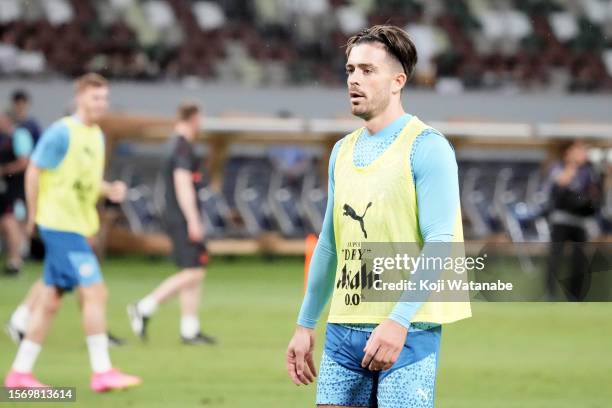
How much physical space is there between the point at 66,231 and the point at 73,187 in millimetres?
337

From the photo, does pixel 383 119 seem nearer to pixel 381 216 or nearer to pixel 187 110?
pixel 381 216

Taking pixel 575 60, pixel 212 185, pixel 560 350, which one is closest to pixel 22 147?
pixel 212 185

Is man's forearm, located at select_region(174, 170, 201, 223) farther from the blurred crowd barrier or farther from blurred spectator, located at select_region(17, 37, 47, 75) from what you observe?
blurred spectator, located at select_region(17, 37, 47, 75)

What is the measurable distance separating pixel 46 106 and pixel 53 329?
1449 centimetres

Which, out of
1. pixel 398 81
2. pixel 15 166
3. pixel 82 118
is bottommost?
pixel 398 81

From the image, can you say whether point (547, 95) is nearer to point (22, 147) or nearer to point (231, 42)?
point (231, 42)

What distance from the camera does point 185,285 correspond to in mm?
12648

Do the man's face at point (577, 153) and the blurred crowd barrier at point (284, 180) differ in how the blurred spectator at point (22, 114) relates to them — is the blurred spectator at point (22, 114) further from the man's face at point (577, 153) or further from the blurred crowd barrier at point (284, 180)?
the man's face at point (577, 153)

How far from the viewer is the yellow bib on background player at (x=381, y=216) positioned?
4531 mm

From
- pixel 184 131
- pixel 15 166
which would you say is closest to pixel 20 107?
pixel 15 166

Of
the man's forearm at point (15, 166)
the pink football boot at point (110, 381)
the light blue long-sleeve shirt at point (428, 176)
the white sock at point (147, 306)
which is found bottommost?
the pink football boot at point (110, 381)

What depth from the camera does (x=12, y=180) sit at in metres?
20.3

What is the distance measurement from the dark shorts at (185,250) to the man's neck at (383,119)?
27.0ft

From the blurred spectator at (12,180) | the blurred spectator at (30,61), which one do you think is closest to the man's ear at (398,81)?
the blurred spectator at (12,180)
